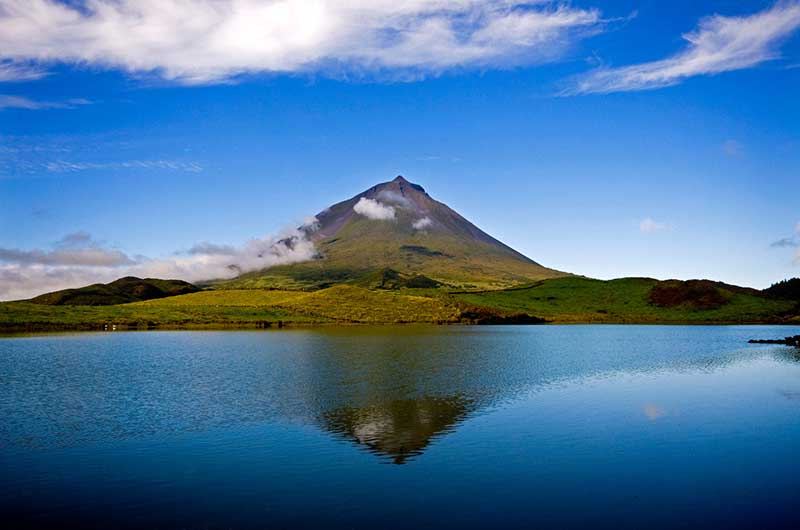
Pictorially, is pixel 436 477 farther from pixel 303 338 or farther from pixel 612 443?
pixel 303 338

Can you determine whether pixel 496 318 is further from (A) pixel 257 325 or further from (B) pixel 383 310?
(A) pixel 257 325

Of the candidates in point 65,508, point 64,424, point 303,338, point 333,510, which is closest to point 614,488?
point 333,510

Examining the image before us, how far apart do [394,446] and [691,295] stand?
6871 inches

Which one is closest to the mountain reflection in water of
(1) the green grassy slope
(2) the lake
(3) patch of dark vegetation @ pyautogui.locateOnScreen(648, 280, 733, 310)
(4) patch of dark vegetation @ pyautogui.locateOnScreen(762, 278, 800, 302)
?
(2) the lake

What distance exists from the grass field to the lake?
3098 inches

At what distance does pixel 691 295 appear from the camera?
178 meters

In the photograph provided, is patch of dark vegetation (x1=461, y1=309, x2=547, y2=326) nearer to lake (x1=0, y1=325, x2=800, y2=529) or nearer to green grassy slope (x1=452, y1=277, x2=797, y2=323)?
green grassy slope (x1=452, y1=277, x2=797, y2=323)

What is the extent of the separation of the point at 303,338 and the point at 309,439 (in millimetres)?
66974

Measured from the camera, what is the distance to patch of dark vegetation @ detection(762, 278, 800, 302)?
588 ft

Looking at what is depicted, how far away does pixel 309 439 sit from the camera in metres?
28.0

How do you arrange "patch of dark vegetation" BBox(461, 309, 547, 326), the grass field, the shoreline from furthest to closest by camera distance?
"patch of dark vegetation" BBox(461, 309, 547, 326), the grass field, the shoreline

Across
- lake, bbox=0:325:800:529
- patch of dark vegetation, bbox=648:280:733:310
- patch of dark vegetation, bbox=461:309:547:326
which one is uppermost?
patch of dark vegetation, bbox=648:280:733:310

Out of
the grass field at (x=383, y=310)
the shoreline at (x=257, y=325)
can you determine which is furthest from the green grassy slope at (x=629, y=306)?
the shoreline at (x=257, y=325)

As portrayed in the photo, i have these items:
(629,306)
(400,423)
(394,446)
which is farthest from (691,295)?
(394,446)
